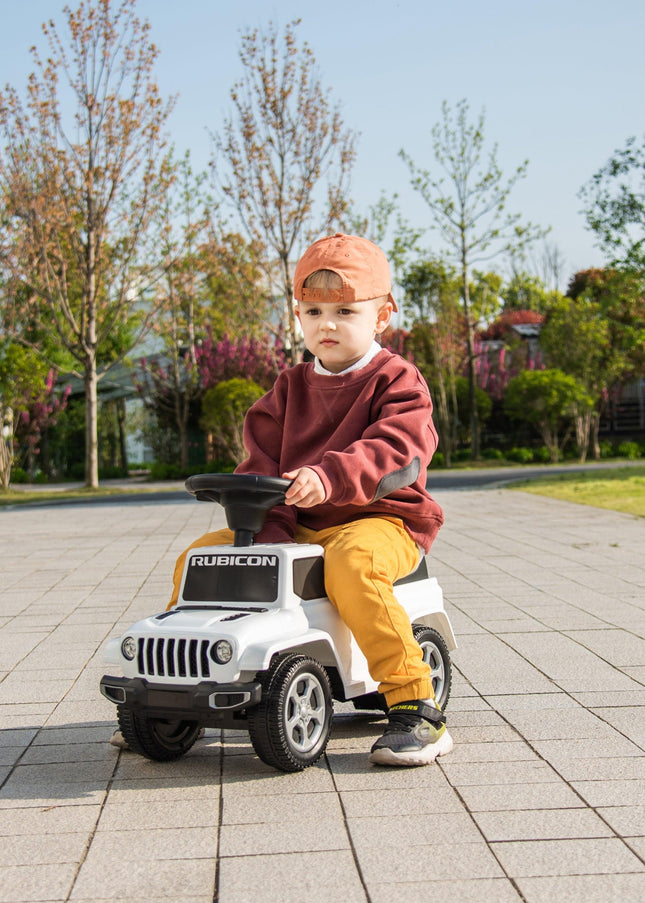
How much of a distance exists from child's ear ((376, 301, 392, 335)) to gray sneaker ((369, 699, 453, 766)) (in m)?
1.32

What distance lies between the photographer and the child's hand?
9.93ft

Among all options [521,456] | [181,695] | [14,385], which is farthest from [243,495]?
[521,456]

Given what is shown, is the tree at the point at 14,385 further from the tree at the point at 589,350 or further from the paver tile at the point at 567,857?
the paver tile at the point at 567,857

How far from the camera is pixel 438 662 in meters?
3.66

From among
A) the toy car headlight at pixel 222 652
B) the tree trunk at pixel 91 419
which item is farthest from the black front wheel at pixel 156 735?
the tree trunk at pixel 91 419

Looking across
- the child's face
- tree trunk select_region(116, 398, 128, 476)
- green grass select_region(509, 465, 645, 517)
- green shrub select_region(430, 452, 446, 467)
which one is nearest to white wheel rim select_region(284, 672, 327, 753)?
the child's face

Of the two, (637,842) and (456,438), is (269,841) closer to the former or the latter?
(637,842)

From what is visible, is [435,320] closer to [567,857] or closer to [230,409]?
[230,409]

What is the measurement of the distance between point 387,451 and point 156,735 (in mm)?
1125

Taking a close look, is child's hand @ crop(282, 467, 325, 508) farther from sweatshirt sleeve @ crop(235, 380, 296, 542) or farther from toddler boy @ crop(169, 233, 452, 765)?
sweatshirt sleeve @ crop(235, 380, 296, 542)

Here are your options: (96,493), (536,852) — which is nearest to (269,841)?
(536,852)

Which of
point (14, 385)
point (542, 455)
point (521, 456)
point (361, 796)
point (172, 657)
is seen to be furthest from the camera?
point (542, 455)

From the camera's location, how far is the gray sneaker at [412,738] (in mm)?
3094

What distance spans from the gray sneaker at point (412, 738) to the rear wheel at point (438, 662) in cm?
37
